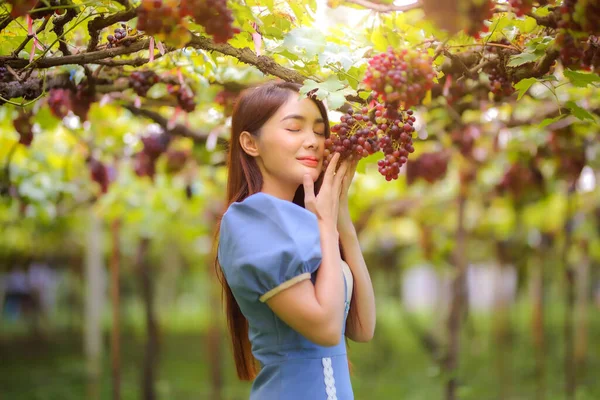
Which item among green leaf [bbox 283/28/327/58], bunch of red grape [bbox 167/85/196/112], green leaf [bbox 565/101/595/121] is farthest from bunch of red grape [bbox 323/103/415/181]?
bunch of red grape [bbox 167/85/196/112]

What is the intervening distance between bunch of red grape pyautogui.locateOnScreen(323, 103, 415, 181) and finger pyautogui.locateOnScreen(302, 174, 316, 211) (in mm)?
107

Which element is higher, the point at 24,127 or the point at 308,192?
the point at 308,192

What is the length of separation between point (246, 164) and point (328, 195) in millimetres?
327

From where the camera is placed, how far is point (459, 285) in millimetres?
5773

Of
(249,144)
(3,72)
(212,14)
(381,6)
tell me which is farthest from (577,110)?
(3,72)

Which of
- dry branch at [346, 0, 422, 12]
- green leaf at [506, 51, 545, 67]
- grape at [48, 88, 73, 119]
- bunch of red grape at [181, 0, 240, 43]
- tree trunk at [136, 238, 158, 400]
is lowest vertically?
→ tree trunk at [136, 238, 158, 400]

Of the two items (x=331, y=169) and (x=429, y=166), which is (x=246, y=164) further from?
(x=429, y=166)

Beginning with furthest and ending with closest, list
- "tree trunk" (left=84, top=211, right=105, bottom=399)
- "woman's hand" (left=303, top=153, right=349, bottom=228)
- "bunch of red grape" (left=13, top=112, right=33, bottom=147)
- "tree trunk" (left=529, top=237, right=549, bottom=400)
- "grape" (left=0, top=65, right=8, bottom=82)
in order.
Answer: "tree trunk" (left=84, top=211, right=105, bottom=399), "tree trunk" (left=529, top=237, right=549, bottom=400), "bunch of red grape" (left=13, top=112, right=33, bottom=147), "grape" (left=0, top=65, right=8, bottom=82), "woman's hand" (left=303, top=153, right=349, bottom=228)

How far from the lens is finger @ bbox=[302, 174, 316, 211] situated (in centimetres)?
181

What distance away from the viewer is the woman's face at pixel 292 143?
1911 millimetres

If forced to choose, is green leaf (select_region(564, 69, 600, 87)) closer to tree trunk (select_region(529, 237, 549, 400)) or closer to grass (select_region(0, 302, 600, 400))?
grass (select_region(0, 302, 600, 400))

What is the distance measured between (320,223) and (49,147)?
4.71m

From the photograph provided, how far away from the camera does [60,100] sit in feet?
10.3

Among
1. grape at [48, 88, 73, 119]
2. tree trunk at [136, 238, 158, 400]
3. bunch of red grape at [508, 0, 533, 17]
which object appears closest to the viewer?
bunch of red grape at [508, 0, 533, 17]
